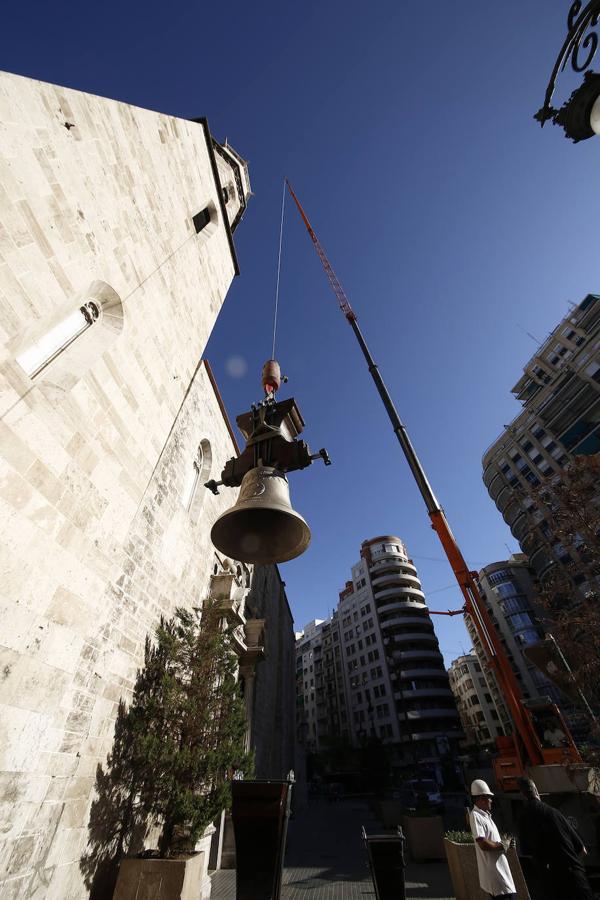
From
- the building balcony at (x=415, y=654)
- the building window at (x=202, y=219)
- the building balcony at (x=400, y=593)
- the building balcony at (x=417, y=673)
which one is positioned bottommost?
the building window at (x=202, y=219)

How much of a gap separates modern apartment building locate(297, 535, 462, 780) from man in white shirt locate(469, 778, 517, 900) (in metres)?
46.1

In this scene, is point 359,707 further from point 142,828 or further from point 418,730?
point 142,828

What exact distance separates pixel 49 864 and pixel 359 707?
5839 cm

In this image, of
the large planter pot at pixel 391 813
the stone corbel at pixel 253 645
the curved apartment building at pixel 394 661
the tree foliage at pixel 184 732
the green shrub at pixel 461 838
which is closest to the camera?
A: the tree foliage at pixel 184 732

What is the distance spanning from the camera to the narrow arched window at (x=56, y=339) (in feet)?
12.1

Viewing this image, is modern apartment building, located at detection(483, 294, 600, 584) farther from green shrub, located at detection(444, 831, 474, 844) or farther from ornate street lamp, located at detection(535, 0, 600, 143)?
ornate street lamp, located at detection(535, 0, 600, 143)

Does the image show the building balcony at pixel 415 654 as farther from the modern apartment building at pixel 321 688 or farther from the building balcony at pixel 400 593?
the modern apartment building at pixel 321 688

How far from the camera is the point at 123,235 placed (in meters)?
5.32

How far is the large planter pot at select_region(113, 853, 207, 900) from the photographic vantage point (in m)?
4.20

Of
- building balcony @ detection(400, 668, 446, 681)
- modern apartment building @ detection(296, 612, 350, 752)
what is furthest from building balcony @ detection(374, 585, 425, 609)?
modern apartment building @ detection(296, 612, 350, 752)

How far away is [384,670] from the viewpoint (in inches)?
1916

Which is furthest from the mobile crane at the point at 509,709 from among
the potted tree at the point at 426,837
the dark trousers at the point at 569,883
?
the dark trousers at the point at 569,883

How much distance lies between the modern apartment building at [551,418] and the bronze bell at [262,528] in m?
37.7

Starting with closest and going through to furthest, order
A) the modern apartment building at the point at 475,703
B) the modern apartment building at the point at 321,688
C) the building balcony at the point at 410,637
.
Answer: the building balcony at the point at 410,637, the modern apartment building at the point at 321,688, the modern apartment building at the point at 475,703
